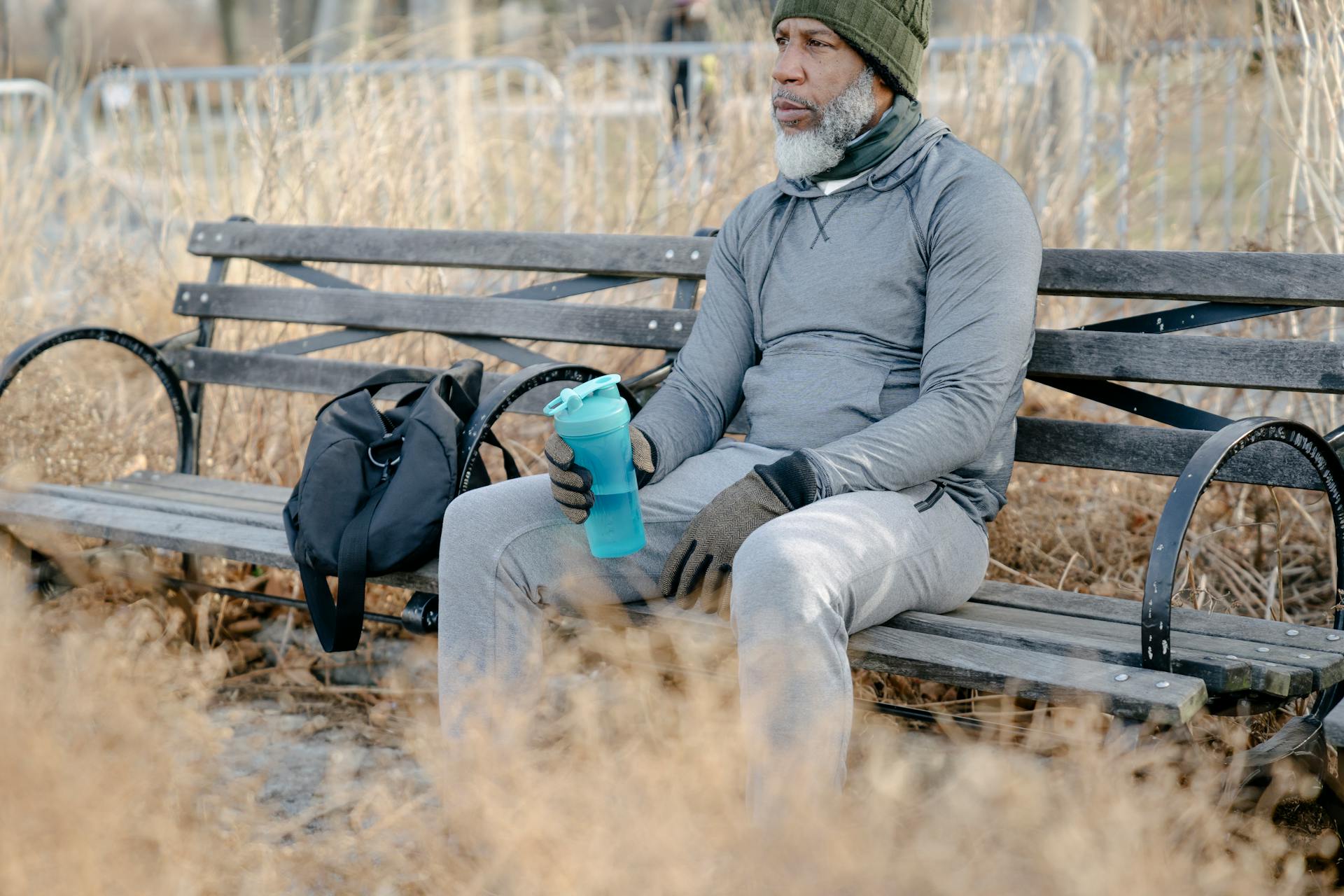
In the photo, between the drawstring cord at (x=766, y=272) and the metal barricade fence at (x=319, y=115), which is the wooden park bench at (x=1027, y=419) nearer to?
the drawstring cord at (x=766, y=272)

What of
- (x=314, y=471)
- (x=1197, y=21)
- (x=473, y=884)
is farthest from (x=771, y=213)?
(x=1197, y=21)

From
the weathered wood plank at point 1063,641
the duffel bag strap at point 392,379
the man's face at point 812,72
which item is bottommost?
the weathered wood plank at point 1063,641

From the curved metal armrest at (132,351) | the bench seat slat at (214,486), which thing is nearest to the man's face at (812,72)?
the bench seat slat at (214,486)

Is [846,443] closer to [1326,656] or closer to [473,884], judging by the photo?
[1326,656]

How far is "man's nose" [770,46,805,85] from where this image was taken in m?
2.88

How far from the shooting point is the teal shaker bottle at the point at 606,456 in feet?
7.93

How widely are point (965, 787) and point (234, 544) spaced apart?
1.85 meters

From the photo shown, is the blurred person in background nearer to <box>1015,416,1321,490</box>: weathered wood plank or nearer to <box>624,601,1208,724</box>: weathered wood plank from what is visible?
<box>1015,416,1321,490</box>: weathered wood plank

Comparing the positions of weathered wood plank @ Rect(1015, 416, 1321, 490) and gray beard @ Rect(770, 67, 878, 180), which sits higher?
gray beard @ Rect(770, 67, 878, 180)

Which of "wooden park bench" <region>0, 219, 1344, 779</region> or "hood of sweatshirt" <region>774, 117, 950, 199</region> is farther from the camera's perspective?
"hood of sweatshirt" <region>774, 117, 950, 199</region>

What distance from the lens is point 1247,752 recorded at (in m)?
2.27

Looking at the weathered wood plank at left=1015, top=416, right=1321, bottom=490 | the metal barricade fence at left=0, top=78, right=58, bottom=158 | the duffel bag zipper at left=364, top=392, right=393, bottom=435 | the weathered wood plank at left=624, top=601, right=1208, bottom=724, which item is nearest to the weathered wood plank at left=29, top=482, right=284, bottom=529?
the duffel bag zipper at left=364, top=392, right=393, bottom=435

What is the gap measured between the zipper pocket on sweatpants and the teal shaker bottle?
0.52m

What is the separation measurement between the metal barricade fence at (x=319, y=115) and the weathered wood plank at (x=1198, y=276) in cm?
273
